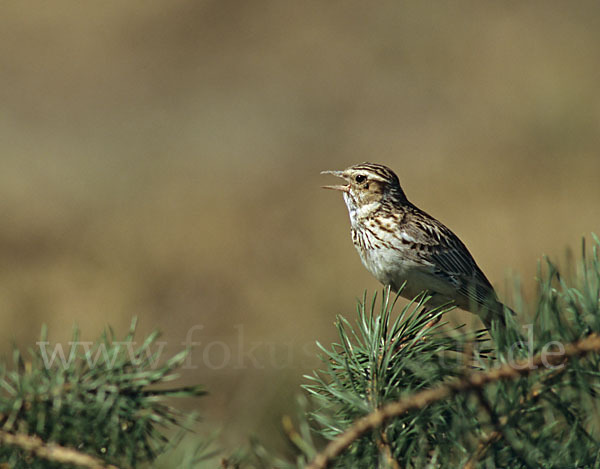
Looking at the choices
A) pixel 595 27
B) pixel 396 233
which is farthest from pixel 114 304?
pixel 595 27

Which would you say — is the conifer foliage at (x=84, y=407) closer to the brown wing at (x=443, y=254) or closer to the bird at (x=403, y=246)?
the bird at (x=403, y=246)

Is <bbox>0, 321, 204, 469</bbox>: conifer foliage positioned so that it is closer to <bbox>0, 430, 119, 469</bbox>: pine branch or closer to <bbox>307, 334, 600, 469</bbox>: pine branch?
<bbox>0, 430, 119, 469</bbox>: pine branch

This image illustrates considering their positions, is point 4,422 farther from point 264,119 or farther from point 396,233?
point 264,119

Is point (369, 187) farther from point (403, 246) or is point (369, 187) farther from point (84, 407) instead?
point (84, 407)

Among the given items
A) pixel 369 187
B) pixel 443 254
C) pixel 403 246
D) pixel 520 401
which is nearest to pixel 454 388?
pixel 520 401

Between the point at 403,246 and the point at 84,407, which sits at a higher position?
the point at 403,246

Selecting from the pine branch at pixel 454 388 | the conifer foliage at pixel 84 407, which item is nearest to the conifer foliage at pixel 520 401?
the pine branch at pixel 454 388

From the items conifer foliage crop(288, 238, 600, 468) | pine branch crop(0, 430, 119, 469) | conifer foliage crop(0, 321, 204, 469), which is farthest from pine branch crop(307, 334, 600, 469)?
pine branch crop(0, 430, 119, 469)
